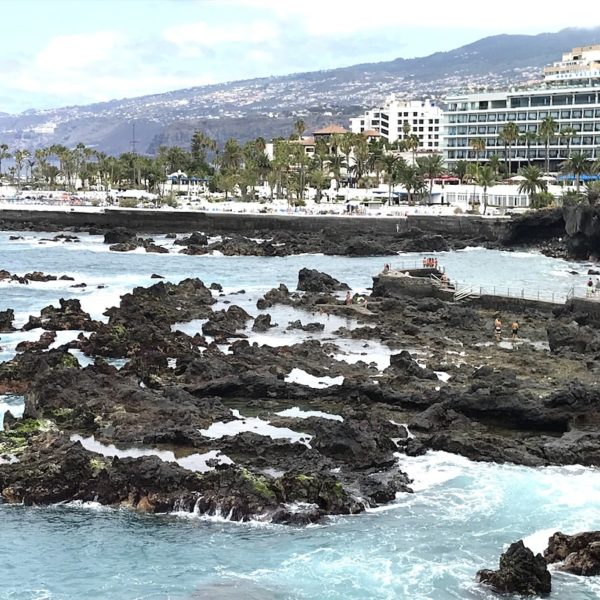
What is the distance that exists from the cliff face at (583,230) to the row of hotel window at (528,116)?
5015 cm

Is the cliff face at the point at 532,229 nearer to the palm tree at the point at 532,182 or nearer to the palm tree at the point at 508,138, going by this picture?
the palm tree at the point at 532,182

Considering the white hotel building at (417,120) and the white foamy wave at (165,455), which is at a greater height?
the white hotel building at (417,120)

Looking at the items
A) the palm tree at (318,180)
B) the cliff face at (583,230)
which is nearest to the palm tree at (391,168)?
the palm tree at (318,180)

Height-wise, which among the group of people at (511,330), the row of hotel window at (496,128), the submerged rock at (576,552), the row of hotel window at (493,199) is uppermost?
the row of hotel window at (496,128)

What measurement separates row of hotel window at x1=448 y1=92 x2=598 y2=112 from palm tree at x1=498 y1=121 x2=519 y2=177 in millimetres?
3803

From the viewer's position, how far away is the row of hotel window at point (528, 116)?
397 feet

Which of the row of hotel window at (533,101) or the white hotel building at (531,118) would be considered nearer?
the white hotel building at (531,118)

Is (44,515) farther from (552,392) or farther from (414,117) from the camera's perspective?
(414,117)

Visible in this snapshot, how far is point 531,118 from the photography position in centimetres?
12588

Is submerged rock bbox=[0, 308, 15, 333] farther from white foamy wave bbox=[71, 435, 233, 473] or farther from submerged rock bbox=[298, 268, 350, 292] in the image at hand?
white foamy wave bbox=[71, 435, 233, 473]

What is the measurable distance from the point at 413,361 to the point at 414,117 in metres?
164

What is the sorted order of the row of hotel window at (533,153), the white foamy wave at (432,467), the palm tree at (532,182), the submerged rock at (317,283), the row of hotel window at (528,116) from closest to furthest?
the white foamy wave at (432,467) < the submerged rock at (317,283) < the palm tree at (532,182) < the row of hotel window at (533,153) < the row of hotel window at (528,116)

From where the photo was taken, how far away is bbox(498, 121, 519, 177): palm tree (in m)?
110

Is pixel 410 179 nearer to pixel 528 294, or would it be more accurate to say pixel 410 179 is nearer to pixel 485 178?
pixel 485 178
